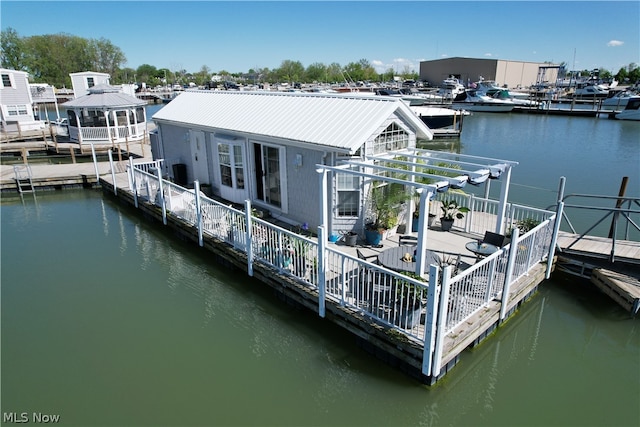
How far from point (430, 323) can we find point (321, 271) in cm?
226

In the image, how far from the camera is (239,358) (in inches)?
291

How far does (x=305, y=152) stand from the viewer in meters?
10.0

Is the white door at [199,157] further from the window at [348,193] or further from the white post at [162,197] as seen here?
the window at [348,193]

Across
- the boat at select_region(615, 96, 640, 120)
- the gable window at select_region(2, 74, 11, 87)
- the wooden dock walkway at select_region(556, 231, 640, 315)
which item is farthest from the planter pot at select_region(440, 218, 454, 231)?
the boat at select_region(615, 96, 640, 120)

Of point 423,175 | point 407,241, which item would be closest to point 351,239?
point 407,241

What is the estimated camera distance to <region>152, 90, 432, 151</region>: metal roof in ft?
30.0

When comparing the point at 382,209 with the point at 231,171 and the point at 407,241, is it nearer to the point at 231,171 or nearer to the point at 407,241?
the point at 407,241

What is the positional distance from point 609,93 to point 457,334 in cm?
7929

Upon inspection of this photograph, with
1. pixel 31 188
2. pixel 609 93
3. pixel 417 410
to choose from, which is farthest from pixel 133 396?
pixel 609 93

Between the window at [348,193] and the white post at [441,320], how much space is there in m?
4.10

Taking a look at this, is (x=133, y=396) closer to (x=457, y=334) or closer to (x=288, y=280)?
(x=288, y=280)

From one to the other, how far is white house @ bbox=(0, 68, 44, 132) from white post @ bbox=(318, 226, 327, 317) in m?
31.7

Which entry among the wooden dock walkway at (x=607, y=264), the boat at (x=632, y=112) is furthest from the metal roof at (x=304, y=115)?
the boat at (x=632, y=112)

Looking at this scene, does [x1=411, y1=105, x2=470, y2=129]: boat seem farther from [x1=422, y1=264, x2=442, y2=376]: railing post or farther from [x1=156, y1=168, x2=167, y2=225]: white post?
[x1=422, y1=264, x2=442, y2=376]: railing post
